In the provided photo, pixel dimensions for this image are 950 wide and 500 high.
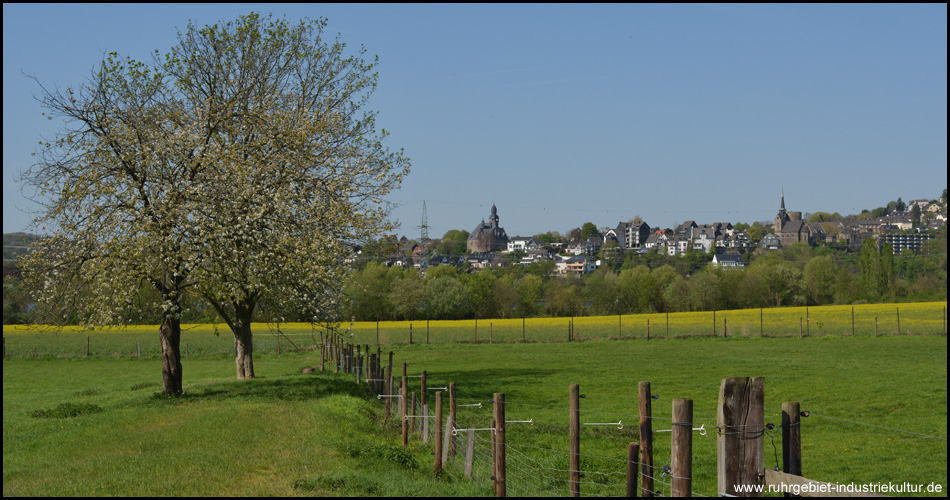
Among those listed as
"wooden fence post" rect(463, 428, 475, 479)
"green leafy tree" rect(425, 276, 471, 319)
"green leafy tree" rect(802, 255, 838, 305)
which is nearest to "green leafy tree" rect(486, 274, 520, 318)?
"green leafy tree" rect(425, 276, 471, 319)

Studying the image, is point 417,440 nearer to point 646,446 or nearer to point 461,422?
point 461,422

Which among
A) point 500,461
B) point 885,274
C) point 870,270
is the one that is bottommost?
point 500,461

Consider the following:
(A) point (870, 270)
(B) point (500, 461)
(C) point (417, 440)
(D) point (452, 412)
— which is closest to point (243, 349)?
(C) point (417, 440)

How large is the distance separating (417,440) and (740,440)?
388 inches

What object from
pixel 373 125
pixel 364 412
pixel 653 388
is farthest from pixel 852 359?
pixel 364 412

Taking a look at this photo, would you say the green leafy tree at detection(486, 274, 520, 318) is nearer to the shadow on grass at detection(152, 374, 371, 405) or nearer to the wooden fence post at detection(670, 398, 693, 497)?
the shadow on grass at detection(152, 374, 371, 405)

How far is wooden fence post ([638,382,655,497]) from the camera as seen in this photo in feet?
25.6

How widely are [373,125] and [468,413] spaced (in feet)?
50.8

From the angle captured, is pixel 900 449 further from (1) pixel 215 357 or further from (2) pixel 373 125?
(1) pixel 215 357

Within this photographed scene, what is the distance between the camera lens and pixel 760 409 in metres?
6.24

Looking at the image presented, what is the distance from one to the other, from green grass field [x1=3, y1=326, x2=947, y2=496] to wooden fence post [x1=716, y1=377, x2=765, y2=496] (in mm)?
4423

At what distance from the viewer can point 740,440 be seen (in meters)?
6.18

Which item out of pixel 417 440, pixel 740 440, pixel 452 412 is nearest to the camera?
pixel 740 440

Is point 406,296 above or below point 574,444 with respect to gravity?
below
